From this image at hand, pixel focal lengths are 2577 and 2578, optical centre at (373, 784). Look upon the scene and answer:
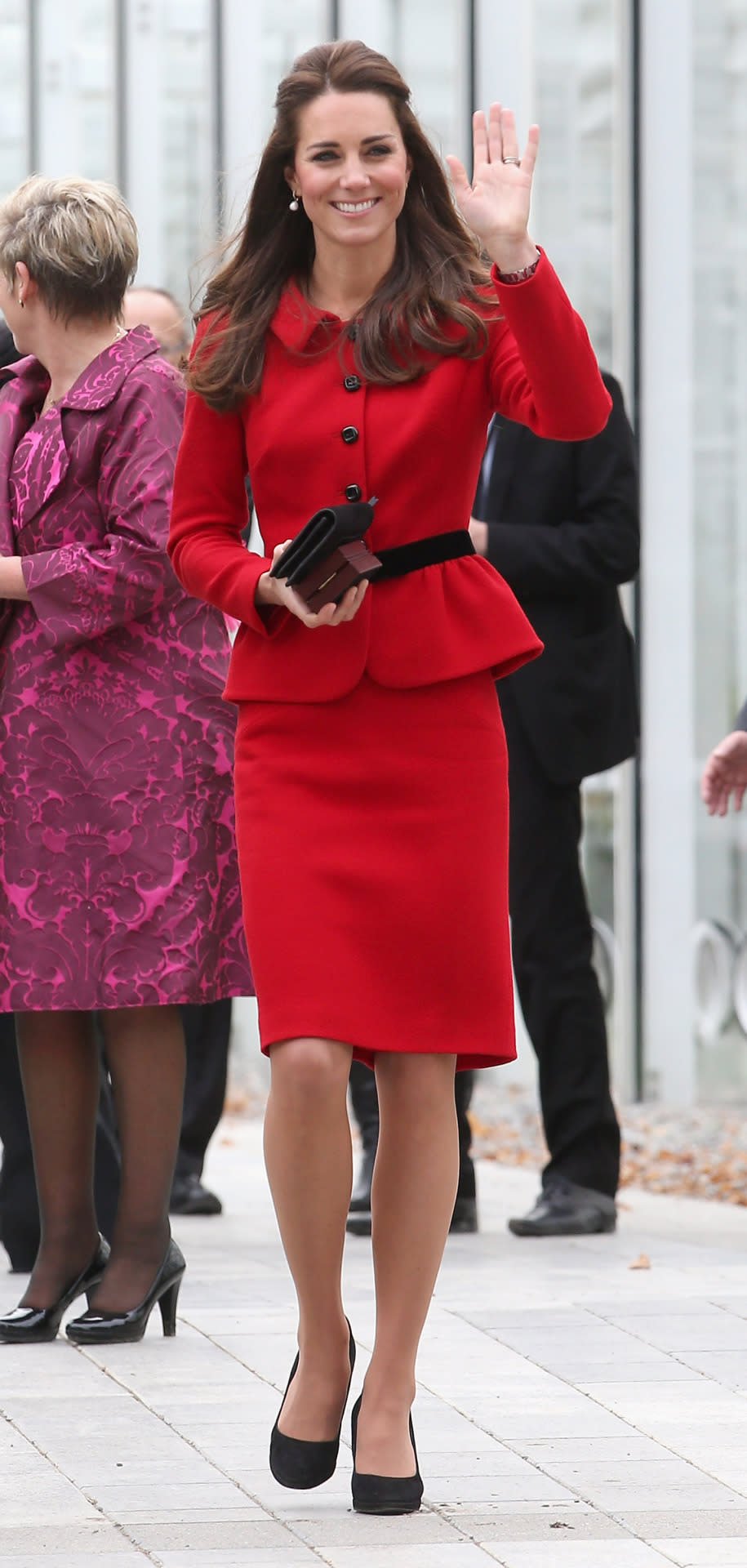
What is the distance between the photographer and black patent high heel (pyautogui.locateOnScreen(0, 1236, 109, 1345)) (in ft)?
14.3

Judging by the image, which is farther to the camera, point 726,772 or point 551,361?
point 726,772

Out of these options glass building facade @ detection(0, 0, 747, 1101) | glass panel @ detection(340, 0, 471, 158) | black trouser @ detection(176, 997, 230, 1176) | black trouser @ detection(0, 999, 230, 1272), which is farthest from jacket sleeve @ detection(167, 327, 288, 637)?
glass panel @ detection(340, 0, 471, 158)

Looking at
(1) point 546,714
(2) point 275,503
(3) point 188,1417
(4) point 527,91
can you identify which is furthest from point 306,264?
(4) point 527,91

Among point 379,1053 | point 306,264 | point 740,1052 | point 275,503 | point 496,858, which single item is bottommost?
point 740,1052

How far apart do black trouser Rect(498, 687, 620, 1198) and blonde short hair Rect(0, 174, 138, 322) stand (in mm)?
1443

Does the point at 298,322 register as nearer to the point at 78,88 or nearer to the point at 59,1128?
the point at 59,1128

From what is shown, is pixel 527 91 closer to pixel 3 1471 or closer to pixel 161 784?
pixel 161 784

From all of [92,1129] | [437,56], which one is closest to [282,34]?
[437,56]

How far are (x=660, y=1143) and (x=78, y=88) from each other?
415 inches

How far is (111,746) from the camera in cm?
436

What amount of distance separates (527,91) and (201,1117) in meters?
5.48

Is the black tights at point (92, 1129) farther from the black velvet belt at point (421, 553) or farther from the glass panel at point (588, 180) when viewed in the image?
the glass panel at point (588, 180)

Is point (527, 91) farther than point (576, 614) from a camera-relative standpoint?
Yes

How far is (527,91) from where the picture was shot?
10.1 meters
